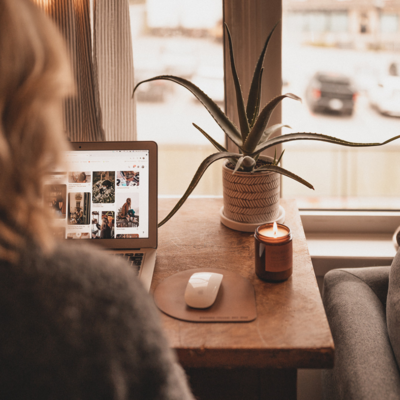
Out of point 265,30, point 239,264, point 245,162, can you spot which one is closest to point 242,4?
point 265,30

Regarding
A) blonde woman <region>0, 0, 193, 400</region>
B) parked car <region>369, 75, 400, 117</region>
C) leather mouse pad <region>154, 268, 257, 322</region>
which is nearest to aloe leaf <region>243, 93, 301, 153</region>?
leather mouse pad <region>154, 268, 257, 322</region>

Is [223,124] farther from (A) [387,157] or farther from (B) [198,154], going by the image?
(A) [387,157]

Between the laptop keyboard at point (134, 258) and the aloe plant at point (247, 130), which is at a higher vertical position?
the aloe plant at point (247, 130)

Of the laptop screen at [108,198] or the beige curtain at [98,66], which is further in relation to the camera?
the beige curtain at [98,66]

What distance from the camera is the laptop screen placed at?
43.4 inches

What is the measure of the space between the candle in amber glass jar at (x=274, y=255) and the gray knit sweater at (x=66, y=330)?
1.75 feet

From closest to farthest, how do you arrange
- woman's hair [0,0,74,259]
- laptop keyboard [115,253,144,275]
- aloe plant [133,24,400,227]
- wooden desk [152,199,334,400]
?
woman's hair [0,0,74,259], wooden desk [152,199,334,400], laptop keyboard [115,253,144,275], aloe plant [133,24,400,227]

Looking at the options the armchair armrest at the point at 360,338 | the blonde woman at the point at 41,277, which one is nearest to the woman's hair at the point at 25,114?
the blonde woman at the point at 41,277

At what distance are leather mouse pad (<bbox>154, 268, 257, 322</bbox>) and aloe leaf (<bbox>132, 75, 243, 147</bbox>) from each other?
1.32ft

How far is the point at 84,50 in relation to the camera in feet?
4.37

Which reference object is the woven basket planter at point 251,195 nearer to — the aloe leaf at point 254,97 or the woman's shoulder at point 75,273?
the aloe leaf at point 254,97

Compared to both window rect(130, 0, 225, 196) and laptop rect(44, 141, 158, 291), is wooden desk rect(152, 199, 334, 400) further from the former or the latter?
window rect(130, 0, 225, 196)

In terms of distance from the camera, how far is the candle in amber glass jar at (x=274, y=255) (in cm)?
94

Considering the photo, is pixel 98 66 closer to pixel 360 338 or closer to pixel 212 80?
pixel 212 80
